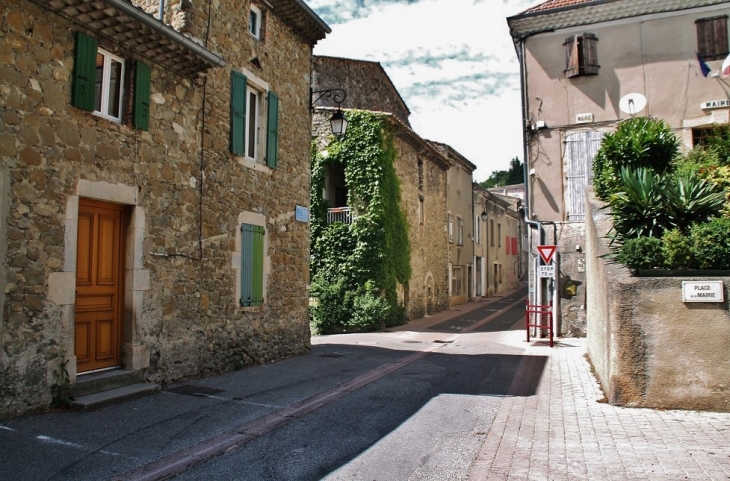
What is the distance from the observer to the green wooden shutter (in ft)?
24.7

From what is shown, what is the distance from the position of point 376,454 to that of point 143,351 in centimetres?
401

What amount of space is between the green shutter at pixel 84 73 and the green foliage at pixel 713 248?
7465 millimetres

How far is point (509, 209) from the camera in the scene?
136 ft

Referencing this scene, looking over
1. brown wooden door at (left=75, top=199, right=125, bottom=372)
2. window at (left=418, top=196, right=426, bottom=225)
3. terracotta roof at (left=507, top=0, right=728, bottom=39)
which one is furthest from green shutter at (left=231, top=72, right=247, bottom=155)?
window at (left=418, top=196, right=426, bottom=225)

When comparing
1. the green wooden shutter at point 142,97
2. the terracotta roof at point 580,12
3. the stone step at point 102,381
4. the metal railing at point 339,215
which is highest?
the terracotta roof at point 580,12

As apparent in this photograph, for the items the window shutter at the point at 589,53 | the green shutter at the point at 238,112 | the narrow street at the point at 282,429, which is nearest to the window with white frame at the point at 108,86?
the green shutter at the point at 238,112

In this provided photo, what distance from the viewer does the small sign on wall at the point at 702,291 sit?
6.09 m

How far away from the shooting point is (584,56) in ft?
50.9

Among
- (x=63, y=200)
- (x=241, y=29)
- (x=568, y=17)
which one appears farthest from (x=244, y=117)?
(x=568, y=17)

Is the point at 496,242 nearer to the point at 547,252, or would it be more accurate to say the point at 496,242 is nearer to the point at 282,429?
the point at 547,252

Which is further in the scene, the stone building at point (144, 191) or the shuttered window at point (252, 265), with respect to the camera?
the shuttered window at point (252, 265)

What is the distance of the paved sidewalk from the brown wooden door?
16.4 ft

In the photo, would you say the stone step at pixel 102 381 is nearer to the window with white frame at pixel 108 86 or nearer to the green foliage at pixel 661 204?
the window with white frame at pixel 108 86

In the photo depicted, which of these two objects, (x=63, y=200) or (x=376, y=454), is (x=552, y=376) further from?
(x=63, y=200)
